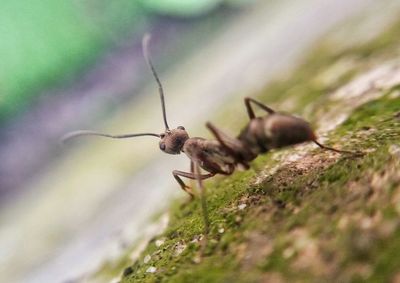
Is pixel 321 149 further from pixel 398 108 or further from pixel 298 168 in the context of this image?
pixel 398 108

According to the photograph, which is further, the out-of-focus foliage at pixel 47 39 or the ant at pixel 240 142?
the out-of-focus foliage at pixel 47 39

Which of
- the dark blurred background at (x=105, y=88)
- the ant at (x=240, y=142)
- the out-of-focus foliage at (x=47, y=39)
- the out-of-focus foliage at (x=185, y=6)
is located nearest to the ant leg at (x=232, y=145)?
the ant at (x=240, y=142)

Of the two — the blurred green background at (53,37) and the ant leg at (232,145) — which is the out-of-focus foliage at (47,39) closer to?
the blurred green background at (53,37)

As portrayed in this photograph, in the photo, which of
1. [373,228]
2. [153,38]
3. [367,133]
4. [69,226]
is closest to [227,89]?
[69,226]

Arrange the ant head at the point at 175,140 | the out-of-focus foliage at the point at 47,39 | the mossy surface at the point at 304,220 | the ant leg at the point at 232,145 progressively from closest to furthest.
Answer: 1. the mossy surface at the point at 304,220
2. the ant leg at the point at 232,145
3. the ant head at the point at 175,140
4. the out-of-focus foliage at the point at 47,39

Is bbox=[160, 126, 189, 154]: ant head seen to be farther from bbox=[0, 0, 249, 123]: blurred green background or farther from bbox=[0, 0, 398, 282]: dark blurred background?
bbox=[0, 0, 249, 123]: blurred green background
